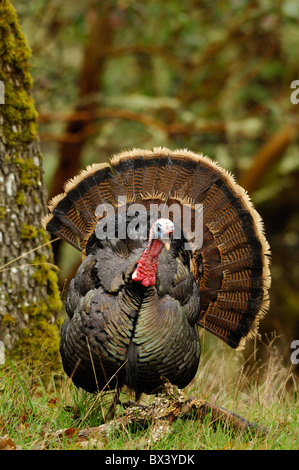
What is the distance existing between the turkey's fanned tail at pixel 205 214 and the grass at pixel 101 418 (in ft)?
1.43

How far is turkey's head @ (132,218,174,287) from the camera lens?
307 centimetres

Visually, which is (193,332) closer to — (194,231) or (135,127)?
(194,231)

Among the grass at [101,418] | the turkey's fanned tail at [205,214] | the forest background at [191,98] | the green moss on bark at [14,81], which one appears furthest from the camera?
the forest background at [191,98]

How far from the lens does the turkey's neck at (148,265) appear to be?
3.08m

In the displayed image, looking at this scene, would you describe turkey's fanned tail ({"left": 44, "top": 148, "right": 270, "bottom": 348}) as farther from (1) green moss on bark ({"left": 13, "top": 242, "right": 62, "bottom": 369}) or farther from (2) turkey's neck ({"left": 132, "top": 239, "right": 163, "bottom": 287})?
(2) turkey's neck ({"left": 132, "top": 239, "right": 163, "bottom": 287})

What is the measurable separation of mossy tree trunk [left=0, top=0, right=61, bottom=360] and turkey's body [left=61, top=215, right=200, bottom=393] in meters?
0.70

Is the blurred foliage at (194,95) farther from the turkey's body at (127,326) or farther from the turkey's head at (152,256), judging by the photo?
the turkey's head at (152,256)

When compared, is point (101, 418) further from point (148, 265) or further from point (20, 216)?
point (20, 216)

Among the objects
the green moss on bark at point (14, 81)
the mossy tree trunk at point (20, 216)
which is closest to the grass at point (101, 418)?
the mossy tree trunk at point (20, 216)

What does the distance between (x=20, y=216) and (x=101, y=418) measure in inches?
62.3

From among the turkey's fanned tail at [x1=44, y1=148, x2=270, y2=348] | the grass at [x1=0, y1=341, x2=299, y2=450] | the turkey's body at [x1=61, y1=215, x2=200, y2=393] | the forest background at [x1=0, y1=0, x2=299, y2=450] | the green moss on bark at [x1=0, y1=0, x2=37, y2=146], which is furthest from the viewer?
the forest background at [x1=0, y1=0, x2=299, y2=450]

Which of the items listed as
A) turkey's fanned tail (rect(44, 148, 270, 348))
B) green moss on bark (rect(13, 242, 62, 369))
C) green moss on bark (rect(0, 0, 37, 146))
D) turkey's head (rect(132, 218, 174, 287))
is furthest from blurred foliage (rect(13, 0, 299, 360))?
turkey's head (rect(132, 218, 174, 287))
